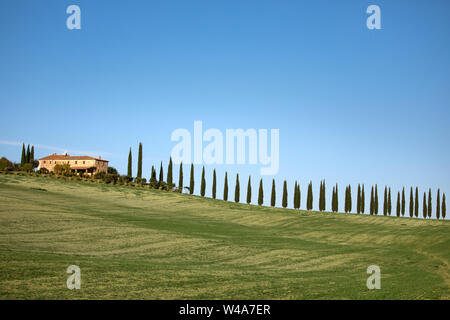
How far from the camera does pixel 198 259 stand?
2345 cm

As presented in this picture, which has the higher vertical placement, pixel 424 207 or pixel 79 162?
pixel 79 162

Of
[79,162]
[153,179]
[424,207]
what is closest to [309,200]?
[424,207]

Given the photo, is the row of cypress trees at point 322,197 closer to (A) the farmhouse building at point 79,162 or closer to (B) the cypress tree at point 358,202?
(B) the cypress tree at point 358,202

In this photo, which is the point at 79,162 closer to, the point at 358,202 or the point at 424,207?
the point at 358,202

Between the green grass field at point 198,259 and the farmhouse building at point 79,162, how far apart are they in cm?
5319

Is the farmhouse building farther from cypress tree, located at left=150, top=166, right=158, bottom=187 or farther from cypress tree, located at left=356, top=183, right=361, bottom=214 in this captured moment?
cypress tree, located at left=356, top=183, right=361, bottom=214

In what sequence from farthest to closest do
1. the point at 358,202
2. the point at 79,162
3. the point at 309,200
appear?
the point at 79,162 < the point at 358,202 < the point at 309,200

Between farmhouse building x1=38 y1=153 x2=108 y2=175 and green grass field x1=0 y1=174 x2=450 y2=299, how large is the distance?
5319 centimetres

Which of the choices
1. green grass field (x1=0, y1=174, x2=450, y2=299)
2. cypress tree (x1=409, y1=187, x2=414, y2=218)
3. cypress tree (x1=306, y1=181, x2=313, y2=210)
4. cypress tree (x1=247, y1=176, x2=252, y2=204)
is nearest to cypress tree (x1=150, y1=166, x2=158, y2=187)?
cypress tree (x1=247, y1=176, x2=252, y2=204)

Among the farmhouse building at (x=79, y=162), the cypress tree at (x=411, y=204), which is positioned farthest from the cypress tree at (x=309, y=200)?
the farmhouse building at (x=79, y=162)

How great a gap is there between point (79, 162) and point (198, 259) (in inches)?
3402
